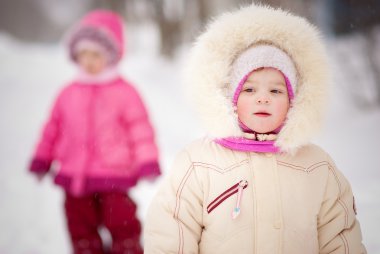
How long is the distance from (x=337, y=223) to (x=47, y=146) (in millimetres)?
1981

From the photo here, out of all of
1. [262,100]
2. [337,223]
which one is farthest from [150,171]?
[337,223]

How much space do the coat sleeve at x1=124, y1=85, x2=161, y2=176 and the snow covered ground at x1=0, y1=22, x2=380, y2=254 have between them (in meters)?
0.77

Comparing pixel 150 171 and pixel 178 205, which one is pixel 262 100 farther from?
pixel 150 171

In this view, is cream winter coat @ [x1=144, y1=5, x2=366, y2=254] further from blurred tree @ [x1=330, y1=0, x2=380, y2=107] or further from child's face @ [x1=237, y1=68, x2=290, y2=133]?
blurred tree @ [x1=330, y1=0, x2=380, y2=107]

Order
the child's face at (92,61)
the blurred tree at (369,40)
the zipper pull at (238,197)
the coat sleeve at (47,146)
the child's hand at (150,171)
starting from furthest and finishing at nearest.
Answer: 1. the blurred tree at (369,40)
2. the child's face at (92,61)
3. the coat sleeve at (47,146)
4. the child's hand at (150,171)
5. the zipper pull at (238,197)

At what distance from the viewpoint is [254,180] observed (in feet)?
5.37

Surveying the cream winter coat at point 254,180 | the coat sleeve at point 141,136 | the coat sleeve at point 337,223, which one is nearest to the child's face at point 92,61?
the coat sleeve at point 141,136

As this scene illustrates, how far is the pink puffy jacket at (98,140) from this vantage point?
2.63 m

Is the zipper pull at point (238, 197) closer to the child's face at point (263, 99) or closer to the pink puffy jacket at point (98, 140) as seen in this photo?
the child's face at point (263, 99)

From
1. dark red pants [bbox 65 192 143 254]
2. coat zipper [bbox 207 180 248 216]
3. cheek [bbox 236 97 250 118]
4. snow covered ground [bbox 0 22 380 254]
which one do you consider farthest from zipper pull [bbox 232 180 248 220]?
dark red pants [bbox 65 192 143 254]

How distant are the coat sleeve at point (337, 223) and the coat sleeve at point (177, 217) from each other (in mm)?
528

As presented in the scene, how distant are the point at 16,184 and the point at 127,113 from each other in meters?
1.92

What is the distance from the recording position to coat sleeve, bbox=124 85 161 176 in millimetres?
2609

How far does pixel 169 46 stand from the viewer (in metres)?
10.2
